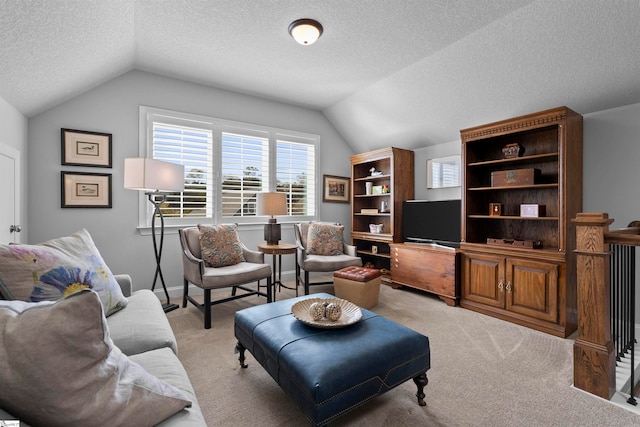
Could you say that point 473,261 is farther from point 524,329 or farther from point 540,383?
point 540,383

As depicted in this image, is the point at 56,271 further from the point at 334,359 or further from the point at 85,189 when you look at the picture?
the point at 85,189

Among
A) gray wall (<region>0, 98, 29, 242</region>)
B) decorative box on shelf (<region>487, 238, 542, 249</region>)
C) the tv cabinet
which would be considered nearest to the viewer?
gray wall (<region>0, 98, 29, 242</region>)

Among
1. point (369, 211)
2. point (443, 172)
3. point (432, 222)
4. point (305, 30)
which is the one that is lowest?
point (432, 222)

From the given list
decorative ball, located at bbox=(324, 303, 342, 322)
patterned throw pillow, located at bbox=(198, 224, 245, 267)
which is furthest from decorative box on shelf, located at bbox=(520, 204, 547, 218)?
patterned throw pillow, located at bbox=(198, 224, 245, 267)

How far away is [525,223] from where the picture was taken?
3422mm

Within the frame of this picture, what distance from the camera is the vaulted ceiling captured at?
7.27ft

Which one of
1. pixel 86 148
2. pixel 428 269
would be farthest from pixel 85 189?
pixel 428 269

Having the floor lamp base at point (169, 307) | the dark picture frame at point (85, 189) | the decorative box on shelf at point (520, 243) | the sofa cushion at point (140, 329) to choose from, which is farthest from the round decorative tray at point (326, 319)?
the dark picture frame at point (85, 189)

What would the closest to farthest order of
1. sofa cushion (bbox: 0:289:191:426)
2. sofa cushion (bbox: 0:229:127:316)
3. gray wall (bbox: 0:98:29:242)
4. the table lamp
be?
sofa cushion (bbox: 0:289:191:426) → sofa cushion (bbox: 0:229:127:316) → gray wall (bbox: 0:98:29:242) → the table lamp

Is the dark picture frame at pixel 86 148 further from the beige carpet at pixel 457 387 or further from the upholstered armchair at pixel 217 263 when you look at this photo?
the beige carpet at pixel 457 387

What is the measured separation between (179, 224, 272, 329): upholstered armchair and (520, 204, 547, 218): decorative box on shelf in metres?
2.72

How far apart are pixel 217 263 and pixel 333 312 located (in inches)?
75.2

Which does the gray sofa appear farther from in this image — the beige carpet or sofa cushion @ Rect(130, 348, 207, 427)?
the beige carpet

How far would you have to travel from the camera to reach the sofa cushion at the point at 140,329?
145 centimetres
